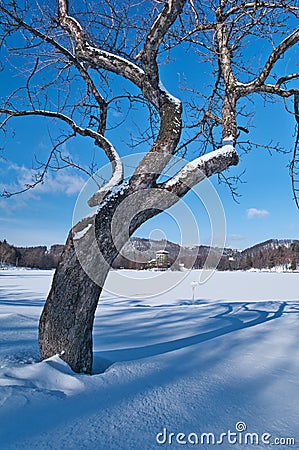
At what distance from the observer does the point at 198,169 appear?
2.43 m

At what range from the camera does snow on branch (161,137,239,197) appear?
238 cm

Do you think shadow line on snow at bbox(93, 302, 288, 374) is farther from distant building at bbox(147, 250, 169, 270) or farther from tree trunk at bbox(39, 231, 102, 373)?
distant building at bbox(147, 250, 169, 270)

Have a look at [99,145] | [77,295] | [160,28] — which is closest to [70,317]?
[77,295]

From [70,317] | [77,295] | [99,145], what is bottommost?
[70,317]

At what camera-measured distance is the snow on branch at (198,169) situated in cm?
238

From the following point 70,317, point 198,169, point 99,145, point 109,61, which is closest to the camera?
point 70,317

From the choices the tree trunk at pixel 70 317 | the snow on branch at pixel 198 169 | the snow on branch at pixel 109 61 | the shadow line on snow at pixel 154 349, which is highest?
the snow on branch at pixel 109 61

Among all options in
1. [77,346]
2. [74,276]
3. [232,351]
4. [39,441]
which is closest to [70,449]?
[39,441]

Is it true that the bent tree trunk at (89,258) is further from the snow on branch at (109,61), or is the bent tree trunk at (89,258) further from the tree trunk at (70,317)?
the snow on branch at (109,61)

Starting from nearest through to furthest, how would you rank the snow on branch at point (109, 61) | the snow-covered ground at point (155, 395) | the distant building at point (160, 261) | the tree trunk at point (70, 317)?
the snow-covered ground at point (155, 395)
the tree trunk at point (70, 317)
the snow on branch at point (109, 61)
the distant building at point (160, 261)

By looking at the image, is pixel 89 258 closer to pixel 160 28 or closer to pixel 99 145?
pixel 99 145

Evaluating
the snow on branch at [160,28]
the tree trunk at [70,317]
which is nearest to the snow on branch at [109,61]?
the snow on branch at [160,28]

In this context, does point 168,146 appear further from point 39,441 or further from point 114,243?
point 39,441

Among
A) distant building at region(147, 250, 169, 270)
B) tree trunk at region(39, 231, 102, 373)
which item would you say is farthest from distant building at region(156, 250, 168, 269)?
tree trunk at region(39, 231, 102, 373)
